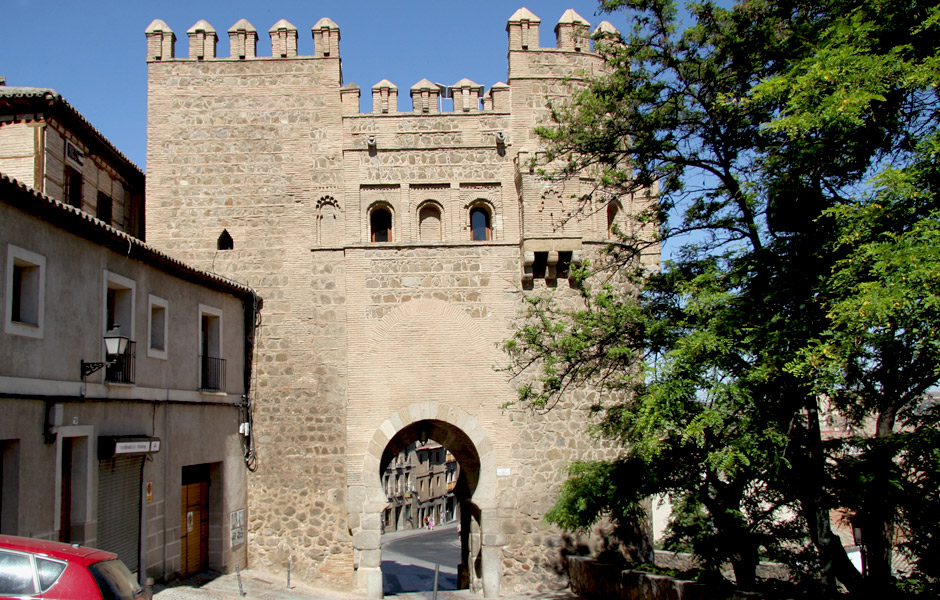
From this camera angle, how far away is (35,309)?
10141 mm

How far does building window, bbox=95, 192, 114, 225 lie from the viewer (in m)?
16.8

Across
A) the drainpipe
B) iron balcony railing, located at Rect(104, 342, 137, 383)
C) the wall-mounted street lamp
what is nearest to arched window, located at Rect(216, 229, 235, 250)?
the drainpipe

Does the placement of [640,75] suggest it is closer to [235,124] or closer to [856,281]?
[856,281]

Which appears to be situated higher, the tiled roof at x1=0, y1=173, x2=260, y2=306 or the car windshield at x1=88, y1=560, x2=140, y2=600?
the tiled roof at x1=0, y1=173, x2=260, y2=306

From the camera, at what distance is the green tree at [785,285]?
26.7ft

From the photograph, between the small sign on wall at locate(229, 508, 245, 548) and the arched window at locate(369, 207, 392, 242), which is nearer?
the small sign on wall at locate(229, 508, 245, 548)

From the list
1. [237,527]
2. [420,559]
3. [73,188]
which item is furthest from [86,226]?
[420,559]

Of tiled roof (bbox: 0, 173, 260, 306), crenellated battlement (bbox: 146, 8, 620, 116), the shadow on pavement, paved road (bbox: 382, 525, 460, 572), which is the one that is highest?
crenellated battlement (bbox: 146, 8, 620, 116)

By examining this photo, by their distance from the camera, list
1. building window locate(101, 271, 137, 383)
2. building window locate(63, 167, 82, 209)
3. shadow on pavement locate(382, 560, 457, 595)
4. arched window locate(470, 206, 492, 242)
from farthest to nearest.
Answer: shadow on pavement locate(382, 560, 457, 595) < arched window locate(470, 206, 492, 242) < building window locate(63, 167, 82, 209) < building window locate(101, 271, 137, 383)

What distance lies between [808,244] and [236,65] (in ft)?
39.5

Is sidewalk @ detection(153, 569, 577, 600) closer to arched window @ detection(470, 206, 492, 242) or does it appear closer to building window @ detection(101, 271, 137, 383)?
building window @ detection(101, 271, 137, 383)

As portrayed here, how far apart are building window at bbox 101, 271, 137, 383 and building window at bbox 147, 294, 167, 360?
2.45 feet

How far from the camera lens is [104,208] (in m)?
17.0

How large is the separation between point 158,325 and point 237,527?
167 inches
